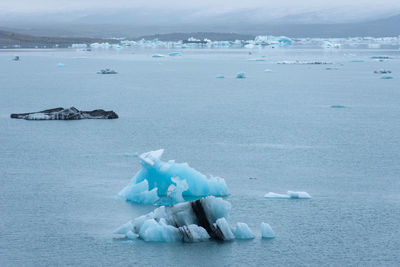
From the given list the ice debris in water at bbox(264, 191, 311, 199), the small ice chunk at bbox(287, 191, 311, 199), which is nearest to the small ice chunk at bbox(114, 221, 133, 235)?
the ice debris in water at bbox(264, 191, 311, 199)

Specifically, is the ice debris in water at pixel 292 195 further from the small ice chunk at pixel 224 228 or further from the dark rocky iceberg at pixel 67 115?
the dark rocky iceberg at pixel 67 115

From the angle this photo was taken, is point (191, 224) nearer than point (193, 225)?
No

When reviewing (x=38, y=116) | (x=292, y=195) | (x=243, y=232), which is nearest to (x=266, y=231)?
(x=243, y=232)

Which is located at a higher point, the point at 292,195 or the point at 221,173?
the point at 292,195

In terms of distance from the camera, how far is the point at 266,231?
11031 millimetres

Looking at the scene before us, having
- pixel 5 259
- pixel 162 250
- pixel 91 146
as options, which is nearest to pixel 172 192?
pixel 162 250

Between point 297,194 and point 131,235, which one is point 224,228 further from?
point 297,194

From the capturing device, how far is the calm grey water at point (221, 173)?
10602 millimetres

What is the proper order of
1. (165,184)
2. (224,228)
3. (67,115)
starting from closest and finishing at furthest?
1. (224,228)
2. (165,184)
3. (67,115)

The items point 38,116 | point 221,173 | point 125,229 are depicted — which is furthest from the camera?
point 38,116

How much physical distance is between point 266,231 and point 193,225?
110 cm

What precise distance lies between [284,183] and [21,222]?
5.30 m

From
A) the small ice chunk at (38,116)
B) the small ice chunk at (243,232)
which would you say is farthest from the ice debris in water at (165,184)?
the small ice chunk at (38,116)

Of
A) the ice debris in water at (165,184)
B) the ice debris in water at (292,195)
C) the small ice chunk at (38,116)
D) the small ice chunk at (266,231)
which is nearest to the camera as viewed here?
the small ice chunk at (266,231)
